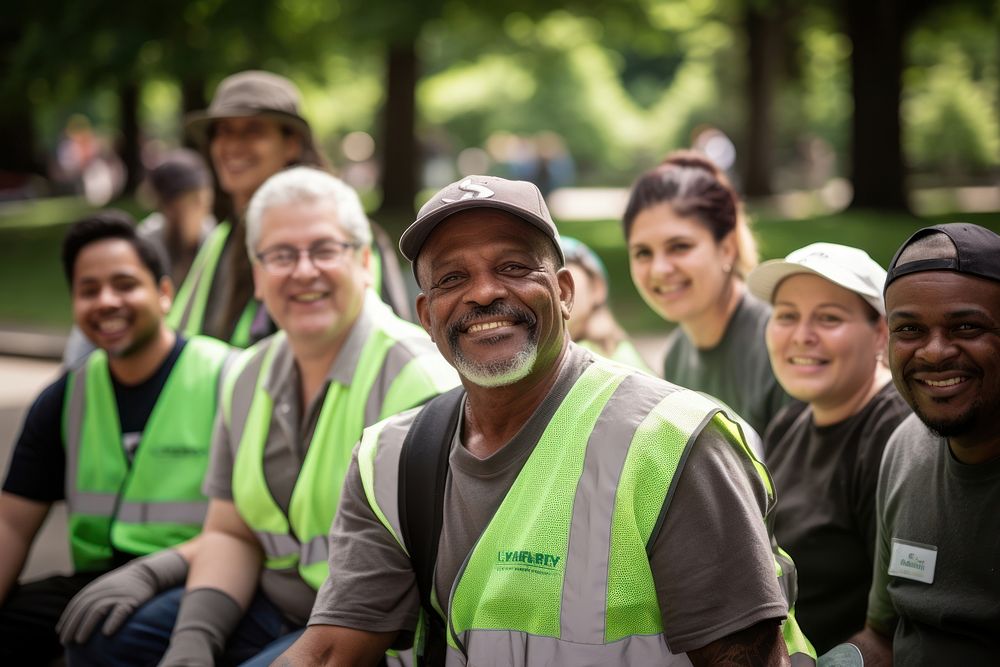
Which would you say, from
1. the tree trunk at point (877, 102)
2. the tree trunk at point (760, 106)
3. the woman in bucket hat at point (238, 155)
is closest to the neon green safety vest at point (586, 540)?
the woman in bucket hat at point (238, 155)

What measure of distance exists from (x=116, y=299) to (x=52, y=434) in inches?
22.1

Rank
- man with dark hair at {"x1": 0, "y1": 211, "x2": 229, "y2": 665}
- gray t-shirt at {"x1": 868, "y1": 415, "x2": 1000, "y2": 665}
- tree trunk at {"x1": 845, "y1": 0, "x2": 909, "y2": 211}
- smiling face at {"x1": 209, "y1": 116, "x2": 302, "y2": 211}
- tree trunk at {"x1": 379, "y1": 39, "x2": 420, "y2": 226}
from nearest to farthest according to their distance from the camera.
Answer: gray t-shirt at {"x1": 868, "y1": 415, "x2": 1000, "y2": 665}, man with dark hair at {"x1": 0, "y1": 211, "x2": 229, "y2": 665}, smiling face at {"x1": 209, "y1": 116, "x2": 302, "y2": 211}, tree trunk at {"x1": 845, "y1": 0, "x2": 909, "y2": 211}, tree trunk at {"x1": 379, "y1": 39, "x2": 420, "y2": 226}

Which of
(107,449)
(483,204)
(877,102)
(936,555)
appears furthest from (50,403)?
(877,102)

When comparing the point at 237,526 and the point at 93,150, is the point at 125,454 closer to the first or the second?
the point at 237,526

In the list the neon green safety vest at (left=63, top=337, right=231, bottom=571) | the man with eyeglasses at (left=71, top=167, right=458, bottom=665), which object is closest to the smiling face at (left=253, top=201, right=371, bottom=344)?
the man with eyeglasses at (left=71, top=167, right=458, bottom=665)

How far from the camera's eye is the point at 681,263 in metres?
4.43

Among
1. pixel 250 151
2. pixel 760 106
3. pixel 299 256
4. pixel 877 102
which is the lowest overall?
pixel 299 256

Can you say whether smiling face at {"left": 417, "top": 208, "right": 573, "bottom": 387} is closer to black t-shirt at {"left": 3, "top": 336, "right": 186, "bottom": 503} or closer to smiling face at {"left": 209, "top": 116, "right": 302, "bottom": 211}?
black t-shirt at {"left": 3, "top": 336, "right": 186, "bottom": 503}

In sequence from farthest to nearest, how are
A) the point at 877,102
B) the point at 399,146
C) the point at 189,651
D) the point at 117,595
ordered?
the point at 399,146 < the point at 877,102 < the point at 117,595 < the point at 189,651

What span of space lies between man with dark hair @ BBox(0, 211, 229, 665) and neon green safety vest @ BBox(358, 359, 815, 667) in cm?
195

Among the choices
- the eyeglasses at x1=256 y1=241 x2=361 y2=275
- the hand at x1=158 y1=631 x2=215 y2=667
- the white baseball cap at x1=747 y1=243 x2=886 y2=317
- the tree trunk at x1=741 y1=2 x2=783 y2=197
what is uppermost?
the tree trunk at x1=741 y1=2 x2=783 y2=197

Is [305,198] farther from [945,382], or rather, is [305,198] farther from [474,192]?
[945,382]

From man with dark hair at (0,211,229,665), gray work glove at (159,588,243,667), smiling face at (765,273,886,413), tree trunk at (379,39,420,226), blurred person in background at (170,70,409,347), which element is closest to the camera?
smiling face at (765,273,886,413)

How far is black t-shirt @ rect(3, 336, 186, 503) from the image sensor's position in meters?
4.41
